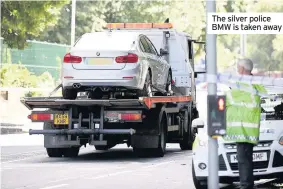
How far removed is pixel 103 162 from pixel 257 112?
961cm

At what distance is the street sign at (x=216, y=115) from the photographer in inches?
402

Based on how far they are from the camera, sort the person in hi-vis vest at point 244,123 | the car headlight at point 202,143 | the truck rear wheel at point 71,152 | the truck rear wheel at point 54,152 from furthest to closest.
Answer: the truck rear wheel at point 71,152
the truck rear wheel at point 54,152
the car headlight at point 202,143
the person in hi-vis vest at point 244,123

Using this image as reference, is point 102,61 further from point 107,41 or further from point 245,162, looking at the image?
point 245,162

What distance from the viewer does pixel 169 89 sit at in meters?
24.3

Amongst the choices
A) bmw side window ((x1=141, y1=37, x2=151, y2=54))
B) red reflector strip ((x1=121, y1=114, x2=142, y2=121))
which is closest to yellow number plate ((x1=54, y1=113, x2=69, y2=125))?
red reflector strip ((x1=121, y1=114, x2=142, y2=121))

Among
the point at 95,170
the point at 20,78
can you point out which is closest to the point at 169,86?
the point at 95,170

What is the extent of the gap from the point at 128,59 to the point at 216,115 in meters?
11.0

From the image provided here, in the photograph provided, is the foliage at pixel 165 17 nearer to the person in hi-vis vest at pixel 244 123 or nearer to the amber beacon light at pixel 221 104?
the person in hi-vis vest at pixel 244 123

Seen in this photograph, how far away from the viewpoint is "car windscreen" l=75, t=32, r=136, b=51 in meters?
21.7

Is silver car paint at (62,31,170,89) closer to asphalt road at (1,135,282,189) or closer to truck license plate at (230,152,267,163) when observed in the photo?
asphalt road at (1,135,282,189)

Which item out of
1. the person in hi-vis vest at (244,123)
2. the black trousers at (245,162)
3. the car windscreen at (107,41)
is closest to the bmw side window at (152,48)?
the car windscreen at (107,41)

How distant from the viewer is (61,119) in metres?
21.7

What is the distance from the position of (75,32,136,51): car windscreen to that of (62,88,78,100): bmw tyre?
97 centimetres

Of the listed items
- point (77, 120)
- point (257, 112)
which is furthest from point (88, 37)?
point (257, 112)
